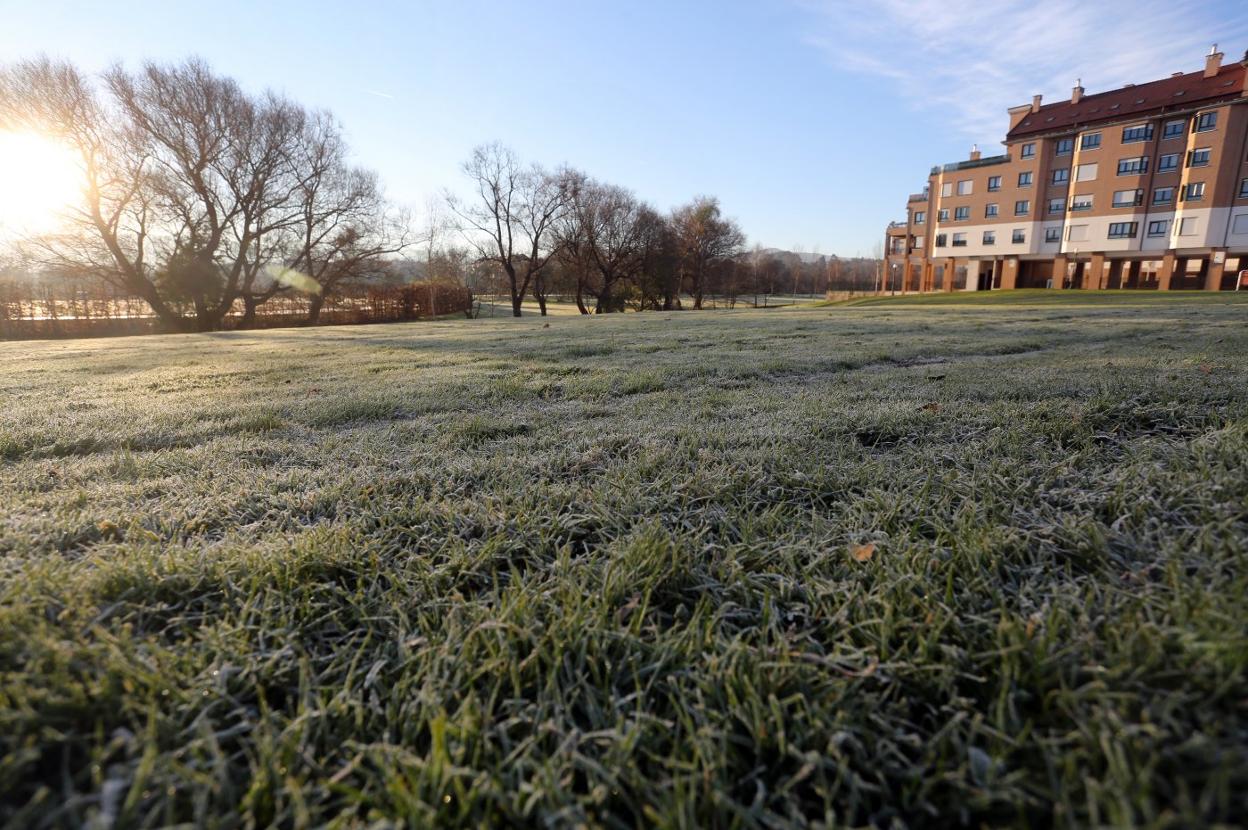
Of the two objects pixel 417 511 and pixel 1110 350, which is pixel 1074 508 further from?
pixel 1110 350

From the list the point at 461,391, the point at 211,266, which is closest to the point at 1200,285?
the point at 461,391

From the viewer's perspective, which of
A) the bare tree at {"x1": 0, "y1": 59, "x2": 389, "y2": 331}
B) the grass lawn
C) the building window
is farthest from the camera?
the building window

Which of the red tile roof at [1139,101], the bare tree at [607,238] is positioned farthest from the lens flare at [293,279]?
the red tile roof at [1139,101]

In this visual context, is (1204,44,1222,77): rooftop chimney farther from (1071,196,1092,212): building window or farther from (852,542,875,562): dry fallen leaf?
(852,542,875,562): dry fallen leaf

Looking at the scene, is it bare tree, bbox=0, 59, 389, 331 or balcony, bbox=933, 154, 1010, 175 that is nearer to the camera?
bare tree, bbox=0, 59, 389, 331

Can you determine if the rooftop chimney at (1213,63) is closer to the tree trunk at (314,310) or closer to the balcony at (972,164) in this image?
the balcony at (972,164)

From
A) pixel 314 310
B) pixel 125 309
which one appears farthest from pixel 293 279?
pixel 125 309

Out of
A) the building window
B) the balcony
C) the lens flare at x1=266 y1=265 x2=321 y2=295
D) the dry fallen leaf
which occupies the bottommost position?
the dry fallen leaf

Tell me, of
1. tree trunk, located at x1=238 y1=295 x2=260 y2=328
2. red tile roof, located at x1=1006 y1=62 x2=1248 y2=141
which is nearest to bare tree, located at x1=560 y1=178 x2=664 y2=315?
tree trunk, located at x1=238 y1=295 x2=260 y2=328

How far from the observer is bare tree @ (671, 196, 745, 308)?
41375 mm

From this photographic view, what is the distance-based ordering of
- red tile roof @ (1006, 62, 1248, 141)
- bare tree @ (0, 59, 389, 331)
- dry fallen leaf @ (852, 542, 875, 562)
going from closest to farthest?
dry fallen leaf @ (852, 542, 875, 562) → bare tree @ (0, 59, 389, 331) → red tile roof @ (1006, 62, 1248, 141)

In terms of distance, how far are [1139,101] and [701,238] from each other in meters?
27.1

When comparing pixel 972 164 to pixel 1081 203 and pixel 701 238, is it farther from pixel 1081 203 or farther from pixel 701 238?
pixel 701 238

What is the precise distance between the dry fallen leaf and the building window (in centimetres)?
4574
